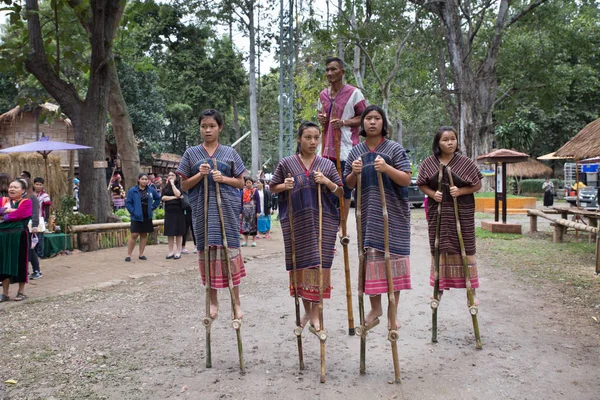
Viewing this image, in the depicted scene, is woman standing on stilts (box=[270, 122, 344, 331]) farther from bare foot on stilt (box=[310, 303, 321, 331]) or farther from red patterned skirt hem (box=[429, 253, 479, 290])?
red patterned skirt hem (box=[429, 253, 479, 290])

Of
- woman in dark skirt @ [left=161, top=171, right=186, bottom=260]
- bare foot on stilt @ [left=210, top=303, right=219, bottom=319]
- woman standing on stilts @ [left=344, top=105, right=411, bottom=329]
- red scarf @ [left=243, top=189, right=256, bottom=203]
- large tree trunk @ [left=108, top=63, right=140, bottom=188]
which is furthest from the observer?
large tree trunk @ [left=108, top=63, right=140, bottom=188]

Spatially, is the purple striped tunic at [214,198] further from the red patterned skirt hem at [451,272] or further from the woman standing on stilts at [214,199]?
the red patterned skirt hem at [451,272]

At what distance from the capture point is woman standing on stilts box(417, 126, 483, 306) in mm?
4707

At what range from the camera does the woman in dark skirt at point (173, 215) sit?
32.8 ft

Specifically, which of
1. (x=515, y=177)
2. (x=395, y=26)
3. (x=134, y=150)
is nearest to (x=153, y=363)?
(x=134, y=150)

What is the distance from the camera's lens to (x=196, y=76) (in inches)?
1106

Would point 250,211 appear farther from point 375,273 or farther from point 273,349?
point 375,273

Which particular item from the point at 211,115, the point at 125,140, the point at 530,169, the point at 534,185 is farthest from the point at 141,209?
the point at 530,169

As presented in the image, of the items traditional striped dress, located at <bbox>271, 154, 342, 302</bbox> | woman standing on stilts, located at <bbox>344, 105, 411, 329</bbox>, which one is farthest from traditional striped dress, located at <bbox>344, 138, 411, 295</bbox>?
traditional striped dress, located at <bbox>271, 154, 342, 302</bbox>

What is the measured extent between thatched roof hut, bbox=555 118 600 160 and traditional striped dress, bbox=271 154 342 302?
7.88 metres

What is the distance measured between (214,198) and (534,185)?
37.6 metres

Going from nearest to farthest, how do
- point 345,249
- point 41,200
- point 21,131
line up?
1. point 345,249
2. point 41,200
3. point 21,131

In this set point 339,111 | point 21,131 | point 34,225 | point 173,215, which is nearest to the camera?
point 339,111

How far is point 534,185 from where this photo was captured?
37.0m
